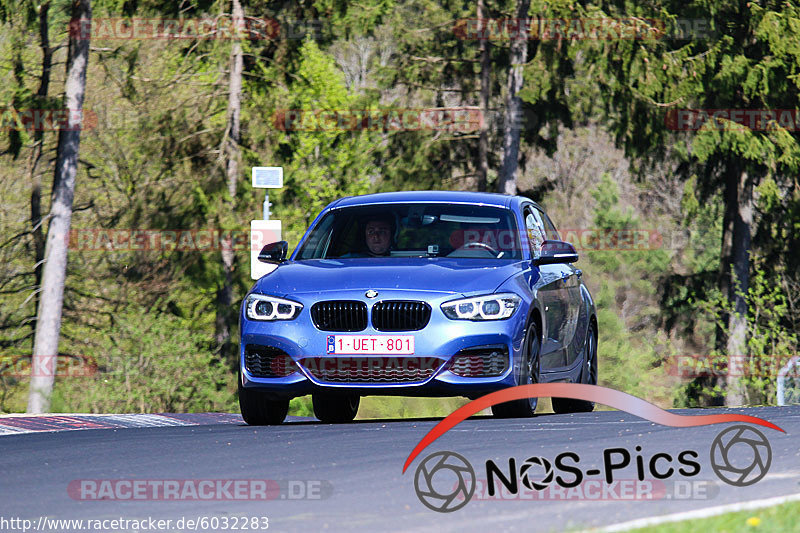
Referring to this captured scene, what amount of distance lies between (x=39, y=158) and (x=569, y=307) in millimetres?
21632

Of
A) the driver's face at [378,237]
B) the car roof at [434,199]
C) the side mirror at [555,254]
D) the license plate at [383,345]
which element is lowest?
the license plate at [383,345]

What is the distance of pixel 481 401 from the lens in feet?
36.1

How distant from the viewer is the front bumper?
10.8 meters

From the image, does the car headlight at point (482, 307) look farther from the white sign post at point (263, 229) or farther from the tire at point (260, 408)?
the white sign post at point (263, 229)

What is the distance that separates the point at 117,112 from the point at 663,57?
13.5 meters

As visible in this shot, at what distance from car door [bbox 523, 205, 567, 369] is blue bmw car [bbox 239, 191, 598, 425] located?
3 centimetres

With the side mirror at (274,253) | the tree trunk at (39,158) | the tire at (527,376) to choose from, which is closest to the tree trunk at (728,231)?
the tree trunk at (39,158)

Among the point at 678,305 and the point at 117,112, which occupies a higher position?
the point at 117,112

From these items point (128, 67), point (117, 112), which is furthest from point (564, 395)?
point (117, 112)

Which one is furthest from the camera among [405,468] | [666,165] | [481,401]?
[666,165]

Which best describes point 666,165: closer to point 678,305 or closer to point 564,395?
point 678,305

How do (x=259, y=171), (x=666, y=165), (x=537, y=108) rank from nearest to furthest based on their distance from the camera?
(x=259, y=171)
(x=537, y=108)
(x=666, y=165)

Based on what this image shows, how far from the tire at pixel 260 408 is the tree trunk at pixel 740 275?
20635mm

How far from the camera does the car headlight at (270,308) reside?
11016 mm
